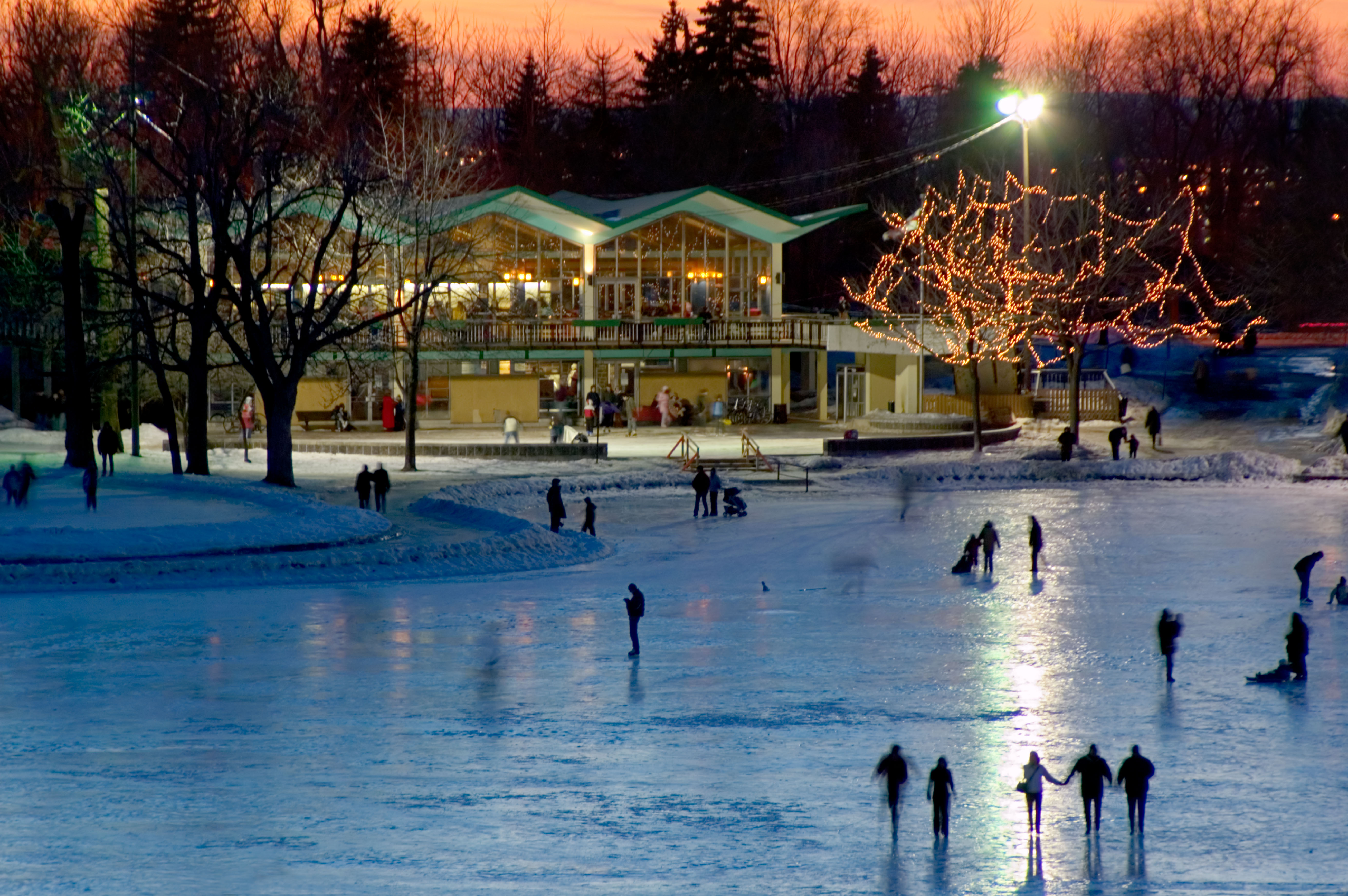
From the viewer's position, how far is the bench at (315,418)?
164 feet

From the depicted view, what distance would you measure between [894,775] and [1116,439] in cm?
2972

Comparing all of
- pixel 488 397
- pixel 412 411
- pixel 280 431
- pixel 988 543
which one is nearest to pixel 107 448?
pixel 280 431

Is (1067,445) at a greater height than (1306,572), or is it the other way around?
(1067,445)

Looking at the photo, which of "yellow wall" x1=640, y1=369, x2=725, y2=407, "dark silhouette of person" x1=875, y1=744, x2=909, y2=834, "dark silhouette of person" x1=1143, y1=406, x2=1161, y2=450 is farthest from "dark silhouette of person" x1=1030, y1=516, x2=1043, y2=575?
"yellow wall" x1=640, y1=369, x2=725, y2=407

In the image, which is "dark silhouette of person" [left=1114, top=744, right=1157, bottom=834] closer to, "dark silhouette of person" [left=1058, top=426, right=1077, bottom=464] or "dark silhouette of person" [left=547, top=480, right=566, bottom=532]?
"dark silhouette of person" [left=547, top=480, right=566, bottom=532]

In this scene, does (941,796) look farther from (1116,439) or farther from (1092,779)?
(1116,439)

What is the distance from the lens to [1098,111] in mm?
75875

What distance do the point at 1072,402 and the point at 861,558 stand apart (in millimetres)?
21026

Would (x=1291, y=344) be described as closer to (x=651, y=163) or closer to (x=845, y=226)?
(x=845, y=226)

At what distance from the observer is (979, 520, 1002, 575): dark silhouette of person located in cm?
2145

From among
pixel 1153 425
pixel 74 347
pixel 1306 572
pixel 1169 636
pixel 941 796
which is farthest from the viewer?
pixel 1153 425

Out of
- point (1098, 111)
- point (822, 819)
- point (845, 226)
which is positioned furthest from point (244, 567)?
point (1098, 111)

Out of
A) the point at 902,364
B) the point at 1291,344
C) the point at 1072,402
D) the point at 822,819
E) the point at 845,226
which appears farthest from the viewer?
the point at 845,226

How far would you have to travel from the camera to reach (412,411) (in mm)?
37500
